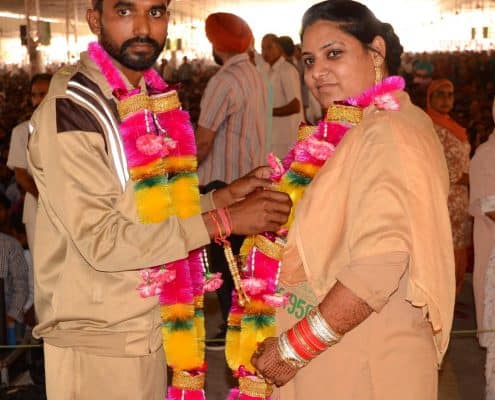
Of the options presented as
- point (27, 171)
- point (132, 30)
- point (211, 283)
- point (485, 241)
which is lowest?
point (485, 241)

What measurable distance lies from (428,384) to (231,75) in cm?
361

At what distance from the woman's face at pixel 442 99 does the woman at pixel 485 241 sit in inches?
65.0

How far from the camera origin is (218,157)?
19.3 ft

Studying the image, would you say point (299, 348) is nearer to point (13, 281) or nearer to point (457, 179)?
point (13, 281)

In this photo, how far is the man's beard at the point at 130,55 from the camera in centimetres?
269

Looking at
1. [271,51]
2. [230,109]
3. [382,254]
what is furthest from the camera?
[271,51]

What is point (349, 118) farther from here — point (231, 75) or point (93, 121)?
point (231, 75)

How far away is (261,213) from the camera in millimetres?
2566

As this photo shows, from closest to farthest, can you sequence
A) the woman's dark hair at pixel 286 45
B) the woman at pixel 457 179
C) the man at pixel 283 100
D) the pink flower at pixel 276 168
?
1. the pink flower at pixel 276 168
2. the woman at pixel 457 179
3. the man at pixel 283 100
4. the woman's dark hair at pixel 286 45

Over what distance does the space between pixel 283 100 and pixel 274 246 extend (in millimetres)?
6396

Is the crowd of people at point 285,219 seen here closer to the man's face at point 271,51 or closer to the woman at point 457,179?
the woman at point 457,179

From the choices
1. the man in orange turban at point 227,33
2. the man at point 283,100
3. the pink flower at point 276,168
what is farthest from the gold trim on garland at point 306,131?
the man at point 283,100

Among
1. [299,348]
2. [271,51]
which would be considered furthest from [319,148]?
[271,51]

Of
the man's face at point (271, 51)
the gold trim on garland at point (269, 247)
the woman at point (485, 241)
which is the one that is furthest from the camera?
the man's face at point (271, 51)
